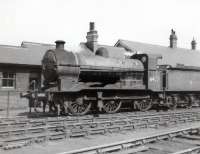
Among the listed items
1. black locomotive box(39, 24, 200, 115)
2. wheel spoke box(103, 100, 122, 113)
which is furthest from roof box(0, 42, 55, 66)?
wheel spoke box(103, 100, 122, 113)

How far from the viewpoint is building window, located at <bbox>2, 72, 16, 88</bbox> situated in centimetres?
2081

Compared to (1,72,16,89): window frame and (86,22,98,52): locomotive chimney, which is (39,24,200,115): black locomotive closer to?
(1,72,16,89): window frame

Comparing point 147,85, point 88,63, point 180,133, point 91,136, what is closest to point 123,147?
point 91,136

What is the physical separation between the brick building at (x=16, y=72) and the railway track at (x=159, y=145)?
11923 millimetres

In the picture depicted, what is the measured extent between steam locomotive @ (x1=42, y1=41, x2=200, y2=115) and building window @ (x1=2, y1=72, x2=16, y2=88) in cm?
764

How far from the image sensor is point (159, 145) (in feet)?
28.5

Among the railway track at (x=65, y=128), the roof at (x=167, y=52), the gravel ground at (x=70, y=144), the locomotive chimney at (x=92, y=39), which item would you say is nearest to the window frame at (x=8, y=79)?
the locomotive chimney at (x=92, y=39)

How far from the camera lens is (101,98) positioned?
14172 mm

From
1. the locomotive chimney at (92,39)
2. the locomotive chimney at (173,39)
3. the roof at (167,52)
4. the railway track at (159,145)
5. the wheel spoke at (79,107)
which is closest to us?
the railway track at (159,145)

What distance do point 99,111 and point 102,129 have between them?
492cm

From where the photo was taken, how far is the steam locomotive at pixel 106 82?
13.4 m

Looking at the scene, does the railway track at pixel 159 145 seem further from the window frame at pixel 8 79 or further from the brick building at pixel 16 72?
the window frame at pixel 8 79

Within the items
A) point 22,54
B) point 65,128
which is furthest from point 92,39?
point 65,128

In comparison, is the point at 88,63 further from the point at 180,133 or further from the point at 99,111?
the point at 180,133
